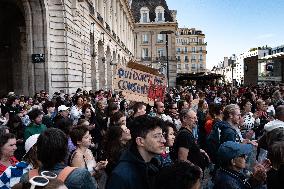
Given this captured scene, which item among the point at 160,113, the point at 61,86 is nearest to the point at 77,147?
the point at 160,113

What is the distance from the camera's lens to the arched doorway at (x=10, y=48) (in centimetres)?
2361

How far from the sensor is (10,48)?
24.0 m

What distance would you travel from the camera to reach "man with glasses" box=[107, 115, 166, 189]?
3.22 metres

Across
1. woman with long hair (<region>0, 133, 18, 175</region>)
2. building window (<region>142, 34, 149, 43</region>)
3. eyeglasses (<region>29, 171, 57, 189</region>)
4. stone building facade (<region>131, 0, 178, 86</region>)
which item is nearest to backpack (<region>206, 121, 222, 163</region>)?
woman with long hair (<region>0, 133, 18, 175</region>)

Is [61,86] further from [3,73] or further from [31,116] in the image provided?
[31,116]

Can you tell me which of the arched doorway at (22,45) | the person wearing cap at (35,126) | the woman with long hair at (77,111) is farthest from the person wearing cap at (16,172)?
the arched doorway at (22,45)

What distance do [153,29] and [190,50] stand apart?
54.4 meters

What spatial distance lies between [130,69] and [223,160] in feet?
17.5

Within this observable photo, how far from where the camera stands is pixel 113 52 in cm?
4094

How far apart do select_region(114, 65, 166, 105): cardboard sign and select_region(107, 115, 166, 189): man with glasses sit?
213 inches

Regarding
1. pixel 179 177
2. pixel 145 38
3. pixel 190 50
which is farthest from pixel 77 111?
pixel 190 50

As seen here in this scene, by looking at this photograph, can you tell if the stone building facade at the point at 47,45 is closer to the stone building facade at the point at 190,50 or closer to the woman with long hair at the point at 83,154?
the woman with long hair at the point at 83,154

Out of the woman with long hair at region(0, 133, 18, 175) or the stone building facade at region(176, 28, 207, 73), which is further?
the stone building facade at region(176, 28, 207, 73)

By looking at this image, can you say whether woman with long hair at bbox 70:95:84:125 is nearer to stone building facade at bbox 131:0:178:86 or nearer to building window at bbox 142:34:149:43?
stone building facade at bbox 131:0:178:86
